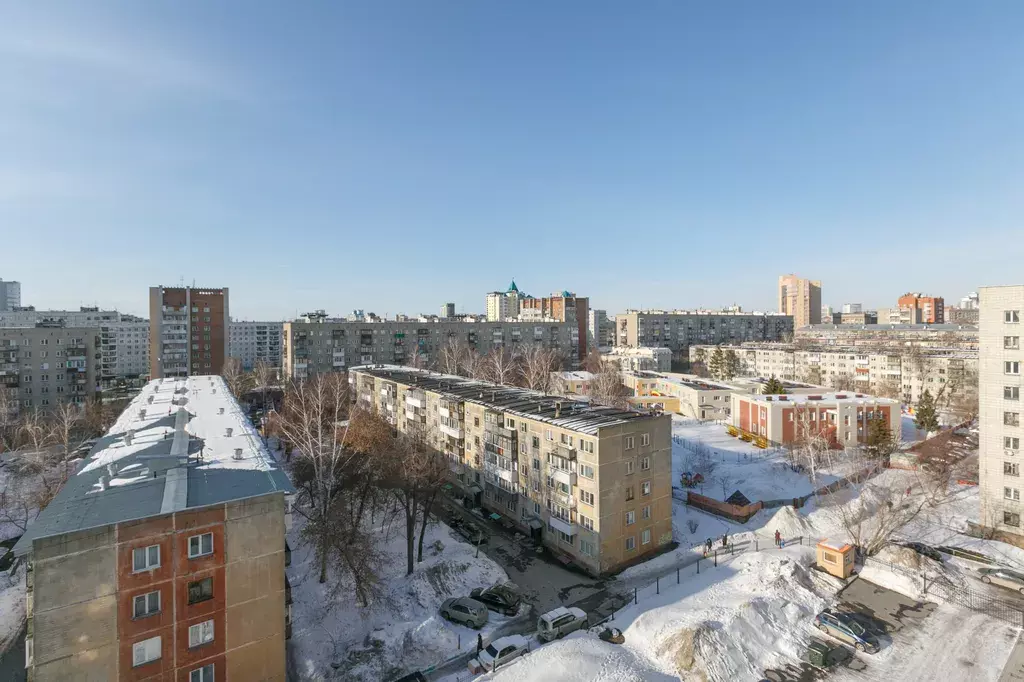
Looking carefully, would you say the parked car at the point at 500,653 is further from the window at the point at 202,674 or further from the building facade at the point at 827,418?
the building facade at the point at 827,418

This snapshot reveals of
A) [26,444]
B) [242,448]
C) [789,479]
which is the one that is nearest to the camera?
[242,448]

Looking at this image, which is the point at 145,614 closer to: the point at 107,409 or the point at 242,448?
the point at 242,448

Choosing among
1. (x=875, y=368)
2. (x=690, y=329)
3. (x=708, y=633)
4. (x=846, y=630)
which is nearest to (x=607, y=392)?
(x=846, y=630)

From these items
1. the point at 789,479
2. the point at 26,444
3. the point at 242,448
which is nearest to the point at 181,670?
the point at 242,448

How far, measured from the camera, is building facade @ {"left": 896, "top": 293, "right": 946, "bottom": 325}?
15162 centimetres

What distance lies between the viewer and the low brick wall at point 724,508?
→ 105ft

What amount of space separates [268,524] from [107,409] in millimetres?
52728

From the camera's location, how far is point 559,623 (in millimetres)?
20031

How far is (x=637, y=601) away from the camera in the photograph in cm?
2239

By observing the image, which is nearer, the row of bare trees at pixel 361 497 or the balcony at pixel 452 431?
the row of bare trees at pixel 361 497

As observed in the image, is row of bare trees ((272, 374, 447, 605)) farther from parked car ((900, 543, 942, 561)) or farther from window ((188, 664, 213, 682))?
parked car ((900, 543, 942, 561))

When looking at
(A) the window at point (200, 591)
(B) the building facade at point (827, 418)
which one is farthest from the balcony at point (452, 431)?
(B) the building facade at point (827, 418)

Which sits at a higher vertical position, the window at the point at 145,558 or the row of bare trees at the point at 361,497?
the window at the point at 145,558

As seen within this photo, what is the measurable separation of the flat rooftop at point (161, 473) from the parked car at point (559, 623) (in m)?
11.0
